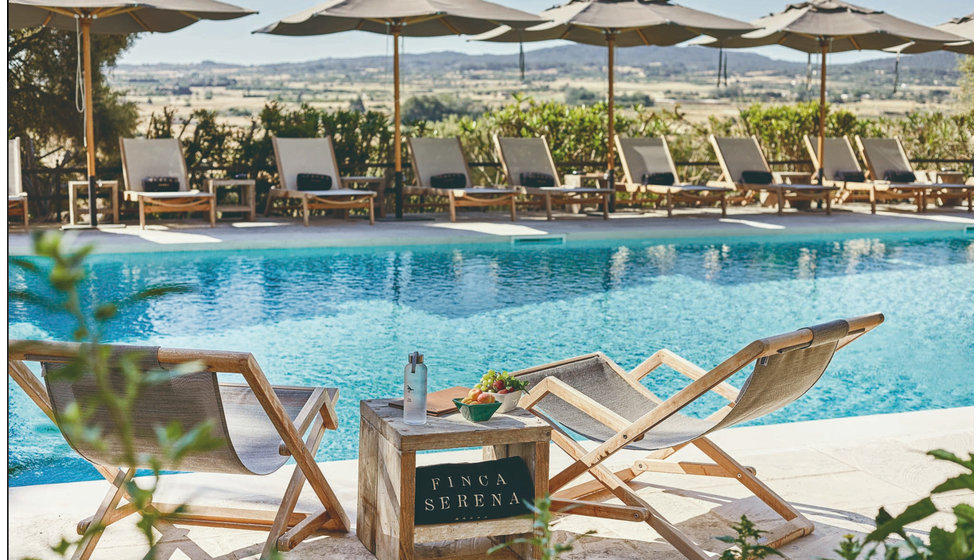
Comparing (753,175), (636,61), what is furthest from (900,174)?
(636,61)

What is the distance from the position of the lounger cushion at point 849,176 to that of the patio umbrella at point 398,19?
4.70 m

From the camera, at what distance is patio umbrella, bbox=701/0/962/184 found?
12398mm

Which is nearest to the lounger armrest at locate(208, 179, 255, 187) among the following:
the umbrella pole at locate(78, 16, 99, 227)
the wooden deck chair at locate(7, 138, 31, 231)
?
the umbrella pole at locate(78, 16, 99, 227)

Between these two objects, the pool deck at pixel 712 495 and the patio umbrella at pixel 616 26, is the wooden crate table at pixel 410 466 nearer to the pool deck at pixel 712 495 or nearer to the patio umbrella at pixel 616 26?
the pool deck at pixel 712 495

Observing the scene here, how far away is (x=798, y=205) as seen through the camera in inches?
520

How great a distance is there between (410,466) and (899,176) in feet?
39.2

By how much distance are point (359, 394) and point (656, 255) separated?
5.15 meters

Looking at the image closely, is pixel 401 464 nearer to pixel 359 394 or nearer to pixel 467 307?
pixel 359 394

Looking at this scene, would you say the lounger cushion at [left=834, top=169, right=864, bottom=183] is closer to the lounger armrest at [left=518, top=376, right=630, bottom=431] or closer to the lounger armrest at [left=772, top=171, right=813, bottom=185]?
the lounger armrest at [left=772, top=171, right=813, bottom=185]

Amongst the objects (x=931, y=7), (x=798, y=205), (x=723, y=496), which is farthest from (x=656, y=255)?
(x=931, y=7)

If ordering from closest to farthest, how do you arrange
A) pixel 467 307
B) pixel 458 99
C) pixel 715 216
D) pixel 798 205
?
pixel 467 307, pixel 715 216, pixel 798 205, pixel 458 99

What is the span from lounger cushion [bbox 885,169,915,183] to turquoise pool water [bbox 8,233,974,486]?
2.89 meters

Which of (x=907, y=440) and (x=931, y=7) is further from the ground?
(x=931, y=7)

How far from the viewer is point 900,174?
42.8ft
